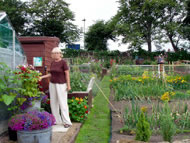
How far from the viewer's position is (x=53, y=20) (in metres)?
35.8

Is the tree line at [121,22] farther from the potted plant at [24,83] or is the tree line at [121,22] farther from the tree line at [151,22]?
the potted plant at [24,83]

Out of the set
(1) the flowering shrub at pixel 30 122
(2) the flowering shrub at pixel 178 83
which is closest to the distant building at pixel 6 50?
(1) the flowering shrub at pixel 30 122

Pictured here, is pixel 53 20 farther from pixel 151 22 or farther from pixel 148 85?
pixel 148 85

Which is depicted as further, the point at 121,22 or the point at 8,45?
the point at 121,22

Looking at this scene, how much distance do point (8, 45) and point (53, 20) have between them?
105ft

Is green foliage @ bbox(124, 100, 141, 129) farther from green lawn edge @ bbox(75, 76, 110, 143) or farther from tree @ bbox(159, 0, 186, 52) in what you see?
tree @ bbox(159, 0, 186, 52)

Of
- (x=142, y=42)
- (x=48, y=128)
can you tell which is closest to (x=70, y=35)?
(x=142, y=42)

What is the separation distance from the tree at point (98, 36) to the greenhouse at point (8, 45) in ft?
100

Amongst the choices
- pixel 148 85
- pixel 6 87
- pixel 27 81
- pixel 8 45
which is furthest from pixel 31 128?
pixel 148 85

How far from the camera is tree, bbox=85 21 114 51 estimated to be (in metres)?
35.8

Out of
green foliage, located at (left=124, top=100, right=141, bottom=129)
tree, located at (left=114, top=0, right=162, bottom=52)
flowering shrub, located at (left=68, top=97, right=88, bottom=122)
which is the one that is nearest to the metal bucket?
green foliage, located at (left=124, top=100, right=141, bottom=129)

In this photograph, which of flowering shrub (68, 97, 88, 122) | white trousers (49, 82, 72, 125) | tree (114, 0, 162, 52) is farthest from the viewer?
tree (114, 0, 162, 52)

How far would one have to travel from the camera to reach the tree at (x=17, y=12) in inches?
1372

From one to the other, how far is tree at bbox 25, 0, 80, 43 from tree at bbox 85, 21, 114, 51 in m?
2.37
